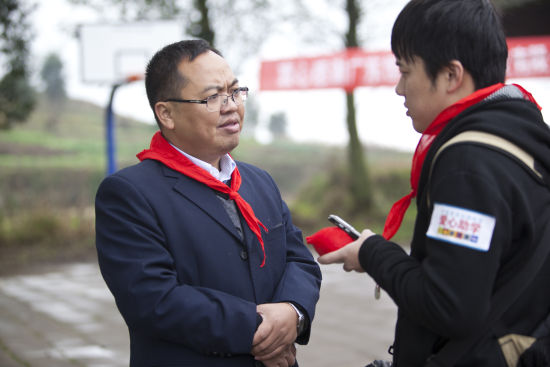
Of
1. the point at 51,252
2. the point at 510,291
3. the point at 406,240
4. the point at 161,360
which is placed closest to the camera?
the point at 510,291

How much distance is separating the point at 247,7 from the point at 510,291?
10159 millimetres

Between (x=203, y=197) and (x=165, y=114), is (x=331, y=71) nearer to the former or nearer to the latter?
(x=165, y=114)

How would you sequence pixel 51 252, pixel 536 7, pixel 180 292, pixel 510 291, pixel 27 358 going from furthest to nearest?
pixel 536 7 → pixel 51 252 → pixel 27 358 → pixel 180 292 → pixel 510 291

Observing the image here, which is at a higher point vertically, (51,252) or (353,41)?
(353,41)

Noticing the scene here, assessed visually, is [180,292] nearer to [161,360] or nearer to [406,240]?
[161,360]

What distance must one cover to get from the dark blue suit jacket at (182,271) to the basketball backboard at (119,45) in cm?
787

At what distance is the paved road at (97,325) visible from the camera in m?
3.92

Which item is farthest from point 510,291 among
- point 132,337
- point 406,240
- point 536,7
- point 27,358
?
point 536,7

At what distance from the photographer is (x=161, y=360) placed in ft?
5.64

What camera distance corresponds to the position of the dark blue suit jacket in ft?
5.26

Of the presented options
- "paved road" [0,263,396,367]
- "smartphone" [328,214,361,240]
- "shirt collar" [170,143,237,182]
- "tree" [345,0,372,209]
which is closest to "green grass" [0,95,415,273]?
"tree" [345,0,372,209]

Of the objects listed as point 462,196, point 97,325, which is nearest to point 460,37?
point 462,196

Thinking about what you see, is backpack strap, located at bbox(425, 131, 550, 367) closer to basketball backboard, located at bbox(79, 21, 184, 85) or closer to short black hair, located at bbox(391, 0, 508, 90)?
short black hair, located at bbox(391, 0, 508, 90)

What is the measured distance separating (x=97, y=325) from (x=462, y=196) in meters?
4.31
